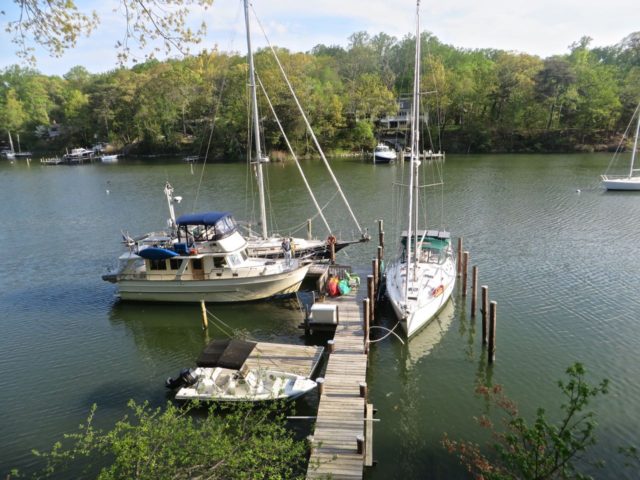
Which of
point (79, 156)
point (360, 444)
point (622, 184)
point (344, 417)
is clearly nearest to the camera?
point (360, 444)

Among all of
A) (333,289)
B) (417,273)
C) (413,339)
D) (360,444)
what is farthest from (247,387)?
(417,273)

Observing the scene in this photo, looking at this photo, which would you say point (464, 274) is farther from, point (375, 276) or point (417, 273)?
point (375, 276)

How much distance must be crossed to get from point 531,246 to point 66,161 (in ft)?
354

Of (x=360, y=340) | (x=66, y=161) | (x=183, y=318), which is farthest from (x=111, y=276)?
(x=66, y=161)

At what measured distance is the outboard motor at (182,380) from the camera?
1853 cm

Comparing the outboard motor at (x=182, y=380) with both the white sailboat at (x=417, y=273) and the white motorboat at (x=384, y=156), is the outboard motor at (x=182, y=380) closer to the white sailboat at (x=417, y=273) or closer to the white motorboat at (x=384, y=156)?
the white sailboat at (x=417, y=273)

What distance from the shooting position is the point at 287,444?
1098cm

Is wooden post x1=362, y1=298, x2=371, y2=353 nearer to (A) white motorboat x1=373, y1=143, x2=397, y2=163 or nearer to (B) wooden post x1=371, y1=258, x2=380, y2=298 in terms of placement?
(B) wooden post x1=371, y1=258, x2=380, y2=298

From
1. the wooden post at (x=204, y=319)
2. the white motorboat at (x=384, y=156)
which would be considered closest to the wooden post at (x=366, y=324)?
the wooden post at (x=204, y=319)

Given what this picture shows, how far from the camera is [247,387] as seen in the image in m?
17.9

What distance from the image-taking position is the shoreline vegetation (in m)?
92.8

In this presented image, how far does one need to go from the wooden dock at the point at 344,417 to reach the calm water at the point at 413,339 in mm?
1093

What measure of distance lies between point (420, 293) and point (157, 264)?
1525 cm

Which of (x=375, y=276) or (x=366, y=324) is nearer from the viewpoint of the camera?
(x=366, y=324)
